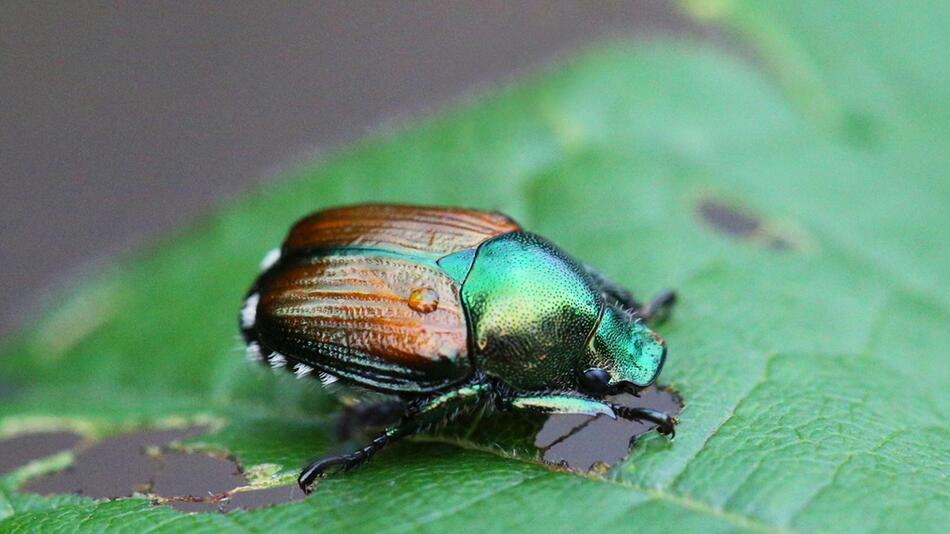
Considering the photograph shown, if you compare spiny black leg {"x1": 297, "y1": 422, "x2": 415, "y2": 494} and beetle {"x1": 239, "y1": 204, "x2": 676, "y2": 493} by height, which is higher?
beetle {"x1": 239, "y1": 204, "x2": 676, "y2": 493}

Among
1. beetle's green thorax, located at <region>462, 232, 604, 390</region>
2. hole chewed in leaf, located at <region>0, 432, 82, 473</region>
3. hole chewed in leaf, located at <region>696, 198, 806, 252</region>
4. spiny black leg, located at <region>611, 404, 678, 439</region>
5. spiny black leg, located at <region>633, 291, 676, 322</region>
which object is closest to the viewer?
spiny black leg, located at <region>611, 404, 678, 439</region>

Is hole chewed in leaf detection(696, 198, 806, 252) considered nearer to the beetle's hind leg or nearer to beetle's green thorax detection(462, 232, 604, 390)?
beetle's green thorax detection(462, 232, 604, 390)

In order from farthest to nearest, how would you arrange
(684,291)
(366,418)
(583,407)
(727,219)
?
(727,219) → (684,291) → (366,418) → (583,407)

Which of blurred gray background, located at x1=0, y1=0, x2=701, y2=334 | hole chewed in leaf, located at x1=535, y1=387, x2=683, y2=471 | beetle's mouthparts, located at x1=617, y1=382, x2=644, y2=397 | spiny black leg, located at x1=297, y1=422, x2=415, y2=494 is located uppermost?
blurred gray background, located at x1=0, y1=0, x2=701, y2=334

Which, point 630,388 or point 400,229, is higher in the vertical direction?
point 400,229

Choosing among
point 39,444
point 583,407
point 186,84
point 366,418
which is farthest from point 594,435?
point 186,84

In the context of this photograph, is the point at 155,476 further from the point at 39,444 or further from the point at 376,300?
the point at 376,300

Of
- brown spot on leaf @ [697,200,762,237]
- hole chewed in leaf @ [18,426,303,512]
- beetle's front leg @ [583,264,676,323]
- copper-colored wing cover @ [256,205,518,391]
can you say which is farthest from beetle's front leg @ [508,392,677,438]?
brown spot on leaf @ [697,200,762,237]

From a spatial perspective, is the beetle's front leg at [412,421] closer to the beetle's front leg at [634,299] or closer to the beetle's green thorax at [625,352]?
the beetle's green thorax at [625,352]
